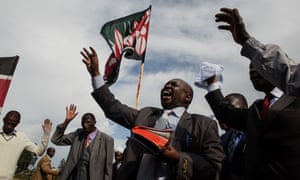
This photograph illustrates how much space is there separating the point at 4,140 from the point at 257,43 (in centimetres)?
461

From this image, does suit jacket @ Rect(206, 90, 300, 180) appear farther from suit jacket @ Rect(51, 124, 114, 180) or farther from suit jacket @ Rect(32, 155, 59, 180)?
suit jacket @ Rect(32, 155, 59, 180)

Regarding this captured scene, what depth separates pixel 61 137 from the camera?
6645 millimetres

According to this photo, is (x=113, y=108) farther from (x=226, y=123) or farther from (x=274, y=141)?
(x=274, y=141)

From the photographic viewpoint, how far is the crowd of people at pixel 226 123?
2.03 meters

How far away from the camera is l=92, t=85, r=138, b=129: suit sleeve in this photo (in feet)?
10.2

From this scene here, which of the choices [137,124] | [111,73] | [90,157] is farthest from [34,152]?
[137,124]

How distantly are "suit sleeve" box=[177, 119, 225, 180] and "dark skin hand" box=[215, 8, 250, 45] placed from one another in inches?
39.8

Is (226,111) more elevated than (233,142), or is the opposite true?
(226,111)

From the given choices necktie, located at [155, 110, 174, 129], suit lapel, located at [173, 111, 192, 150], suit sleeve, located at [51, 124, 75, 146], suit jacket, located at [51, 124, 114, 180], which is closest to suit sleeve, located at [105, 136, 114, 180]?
suit jacket, located at [51, 124, 114, 180]

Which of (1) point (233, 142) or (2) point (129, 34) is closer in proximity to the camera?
(1) point (233, 142)

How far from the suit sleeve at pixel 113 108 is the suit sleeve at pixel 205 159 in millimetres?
611

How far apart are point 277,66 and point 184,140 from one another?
49.6 inches

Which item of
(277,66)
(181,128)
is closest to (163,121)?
(181,128)

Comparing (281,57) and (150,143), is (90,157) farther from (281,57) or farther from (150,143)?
(281,57)
